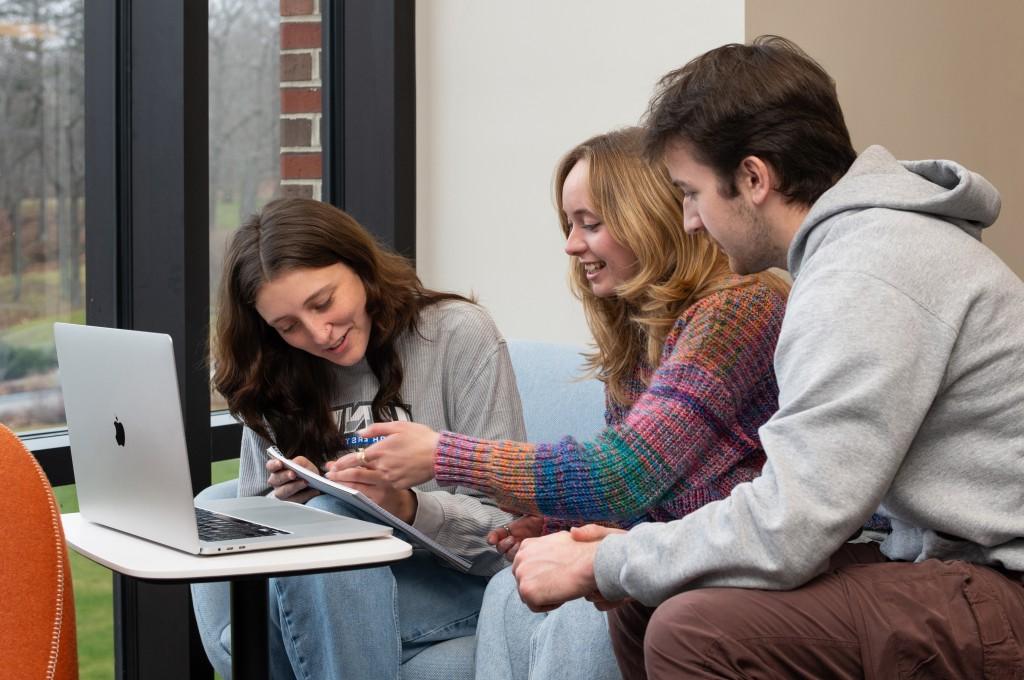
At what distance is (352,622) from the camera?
185cm

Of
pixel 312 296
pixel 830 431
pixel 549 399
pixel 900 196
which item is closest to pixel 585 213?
pixel 312 296

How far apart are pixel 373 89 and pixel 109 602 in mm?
1444

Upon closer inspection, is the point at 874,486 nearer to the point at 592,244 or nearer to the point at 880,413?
the point at 880,413

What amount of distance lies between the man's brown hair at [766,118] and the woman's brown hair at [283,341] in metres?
0.82

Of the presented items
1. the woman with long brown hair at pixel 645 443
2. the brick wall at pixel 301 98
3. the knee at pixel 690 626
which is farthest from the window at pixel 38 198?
the knee at pixel 690 626

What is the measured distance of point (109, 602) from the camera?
8.77 feet

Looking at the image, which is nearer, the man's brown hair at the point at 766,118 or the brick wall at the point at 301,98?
the man's brown hair at the point at 766,118

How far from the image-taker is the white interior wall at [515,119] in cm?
295

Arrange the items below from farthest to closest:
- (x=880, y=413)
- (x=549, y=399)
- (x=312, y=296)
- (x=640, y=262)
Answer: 1. (x=549, y=399)
2. (x=312, y=296)
3. (x=640, y=262)
4. (x=880, y=413)

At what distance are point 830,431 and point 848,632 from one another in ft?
0.70

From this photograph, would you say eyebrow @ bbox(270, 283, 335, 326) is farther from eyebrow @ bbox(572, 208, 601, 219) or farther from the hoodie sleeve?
the hoodie sleeve

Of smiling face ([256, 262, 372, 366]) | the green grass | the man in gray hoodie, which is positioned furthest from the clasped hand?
the green grass

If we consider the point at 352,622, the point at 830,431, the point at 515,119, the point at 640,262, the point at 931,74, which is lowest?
the point at 352,622

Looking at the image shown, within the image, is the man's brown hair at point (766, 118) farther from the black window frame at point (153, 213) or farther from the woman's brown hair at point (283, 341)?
the black window frame at point (153, 213)
